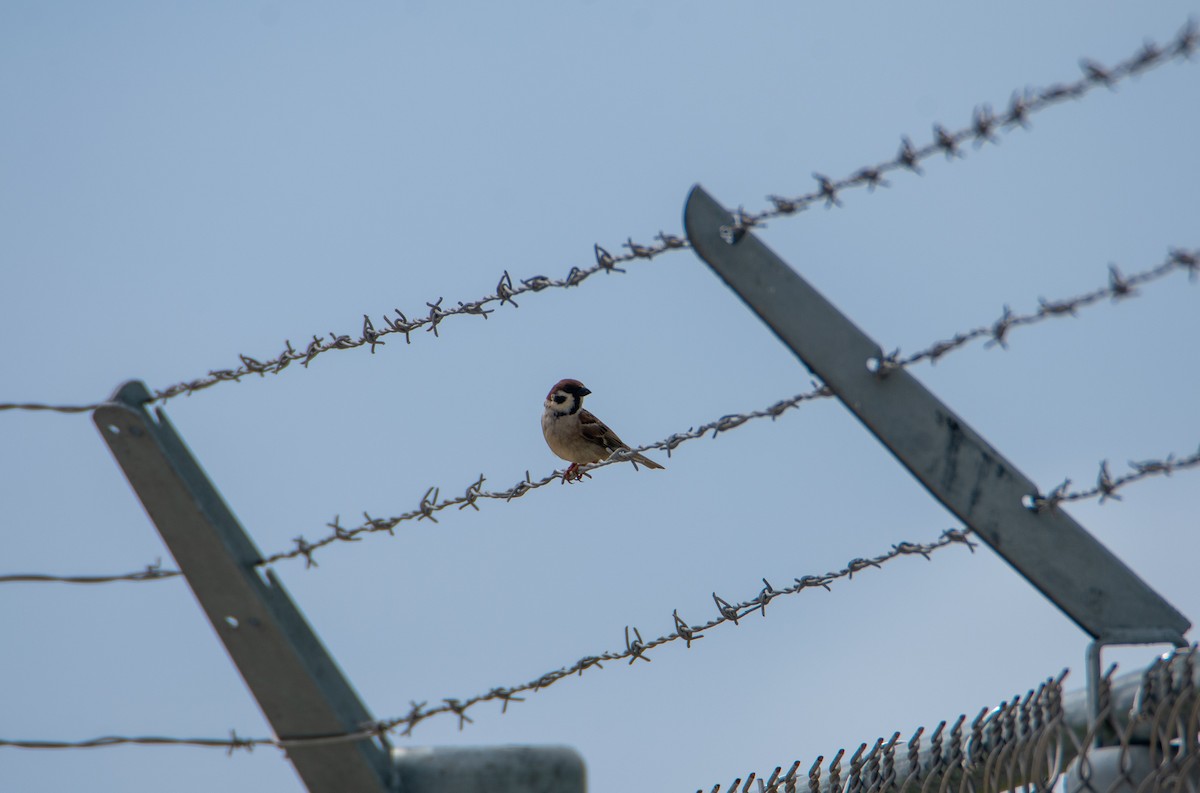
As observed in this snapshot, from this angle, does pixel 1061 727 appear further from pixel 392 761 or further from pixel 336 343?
pixel 336 343

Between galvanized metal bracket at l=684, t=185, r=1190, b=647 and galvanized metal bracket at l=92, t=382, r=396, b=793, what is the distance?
0.97 metres

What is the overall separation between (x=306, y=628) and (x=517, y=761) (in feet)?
1.46

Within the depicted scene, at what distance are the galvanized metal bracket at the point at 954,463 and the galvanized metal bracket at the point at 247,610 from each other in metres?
0.97

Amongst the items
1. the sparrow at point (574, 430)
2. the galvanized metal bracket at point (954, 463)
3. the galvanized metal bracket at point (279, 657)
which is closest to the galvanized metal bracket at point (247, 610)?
the galvanized metal bracket at point (279, 657)

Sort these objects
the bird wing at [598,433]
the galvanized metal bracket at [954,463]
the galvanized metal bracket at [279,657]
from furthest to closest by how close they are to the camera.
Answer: the bird wing at [598,433]
the galvanized metal bracket at [279,657]
the galvanized metal bracket at [954,463]

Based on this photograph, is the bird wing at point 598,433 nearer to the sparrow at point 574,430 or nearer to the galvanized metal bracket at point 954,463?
the sparrow at point 574,430

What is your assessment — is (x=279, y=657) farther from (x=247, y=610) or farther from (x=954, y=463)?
(x=954, y=463)

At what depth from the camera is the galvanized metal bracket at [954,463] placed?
2.19 m

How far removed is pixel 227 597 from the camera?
259cm

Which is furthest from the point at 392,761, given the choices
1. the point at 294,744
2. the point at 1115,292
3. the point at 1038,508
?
the point at 1115,292

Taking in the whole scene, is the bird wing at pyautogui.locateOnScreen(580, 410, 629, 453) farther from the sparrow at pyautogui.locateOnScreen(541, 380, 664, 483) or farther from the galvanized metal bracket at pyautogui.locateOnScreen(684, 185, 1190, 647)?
the galvanized metal bracket at pyautogui.locateOnScreen(684, 185, 1190, 647)

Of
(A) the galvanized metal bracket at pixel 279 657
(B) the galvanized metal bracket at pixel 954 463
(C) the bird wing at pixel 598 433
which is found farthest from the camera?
(C) the bird wing at pixel 598 433

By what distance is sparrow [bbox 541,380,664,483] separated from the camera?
8.30m

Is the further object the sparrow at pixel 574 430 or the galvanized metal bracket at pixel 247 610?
the sparrow at pixel 574 430
